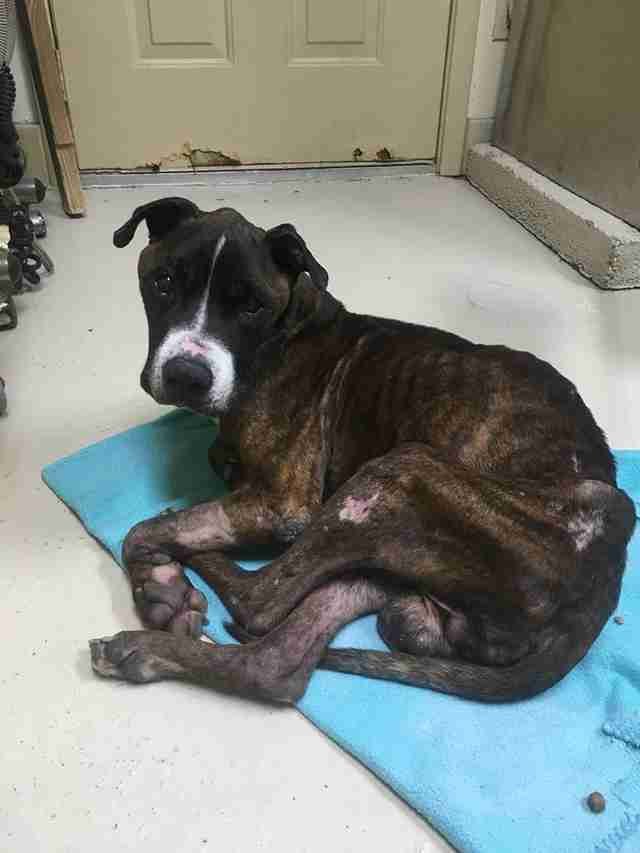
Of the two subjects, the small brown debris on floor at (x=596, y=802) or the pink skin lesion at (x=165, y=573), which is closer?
the small brown debris on floor at (x=596, y=802)

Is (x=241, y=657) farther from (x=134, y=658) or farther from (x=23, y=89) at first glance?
(x=23, y=89)

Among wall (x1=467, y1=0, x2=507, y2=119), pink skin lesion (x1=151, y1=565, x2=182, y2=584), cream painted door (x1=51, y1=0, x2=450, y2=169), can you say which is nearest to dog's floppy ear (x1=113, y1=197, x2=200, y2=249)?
pink skin lesion (x1=151, y1=565, x2=182, y2=584)

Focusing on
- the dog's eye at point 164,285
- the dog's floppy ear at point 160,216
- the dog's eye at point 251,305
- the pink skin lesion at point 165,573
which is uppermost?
the dog's floppy ear at point 160,216

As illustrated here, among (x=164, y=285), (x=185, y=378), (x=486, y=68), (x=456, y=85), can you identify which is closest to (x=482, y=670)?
(x=185, y=378)

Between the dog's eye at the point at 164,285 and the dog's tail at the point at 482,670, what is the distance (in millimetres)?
1036

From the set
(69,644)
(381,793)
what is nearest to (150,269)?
(69,644)

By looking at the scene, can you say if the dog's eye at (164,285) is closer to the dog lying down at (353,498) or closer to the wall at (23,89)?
the dog lying down at (353,498)

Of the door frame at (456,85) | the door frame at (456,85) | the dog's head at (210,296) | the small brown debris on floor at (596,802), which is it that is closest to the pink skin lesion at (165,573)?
the dog's head at (210,296)

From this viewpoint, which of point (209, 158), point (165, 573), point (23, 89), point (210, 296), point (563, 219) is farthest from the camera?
point (209, 158)

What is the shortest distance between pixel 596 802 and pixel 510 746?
21 centimetres

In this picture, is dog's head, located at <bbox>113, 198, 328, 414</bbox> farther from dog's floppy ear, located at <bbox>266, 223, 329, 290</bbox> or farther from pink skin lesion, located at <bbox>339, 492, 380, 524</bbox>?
pink skin lesion, located at <bbox>339, 492, 380, 524</bbox>

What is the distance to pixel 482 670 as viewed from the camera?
6.02 ft

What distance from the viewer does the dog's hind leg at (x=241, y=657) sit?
185 cm

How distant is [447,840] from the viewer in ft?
5.30
